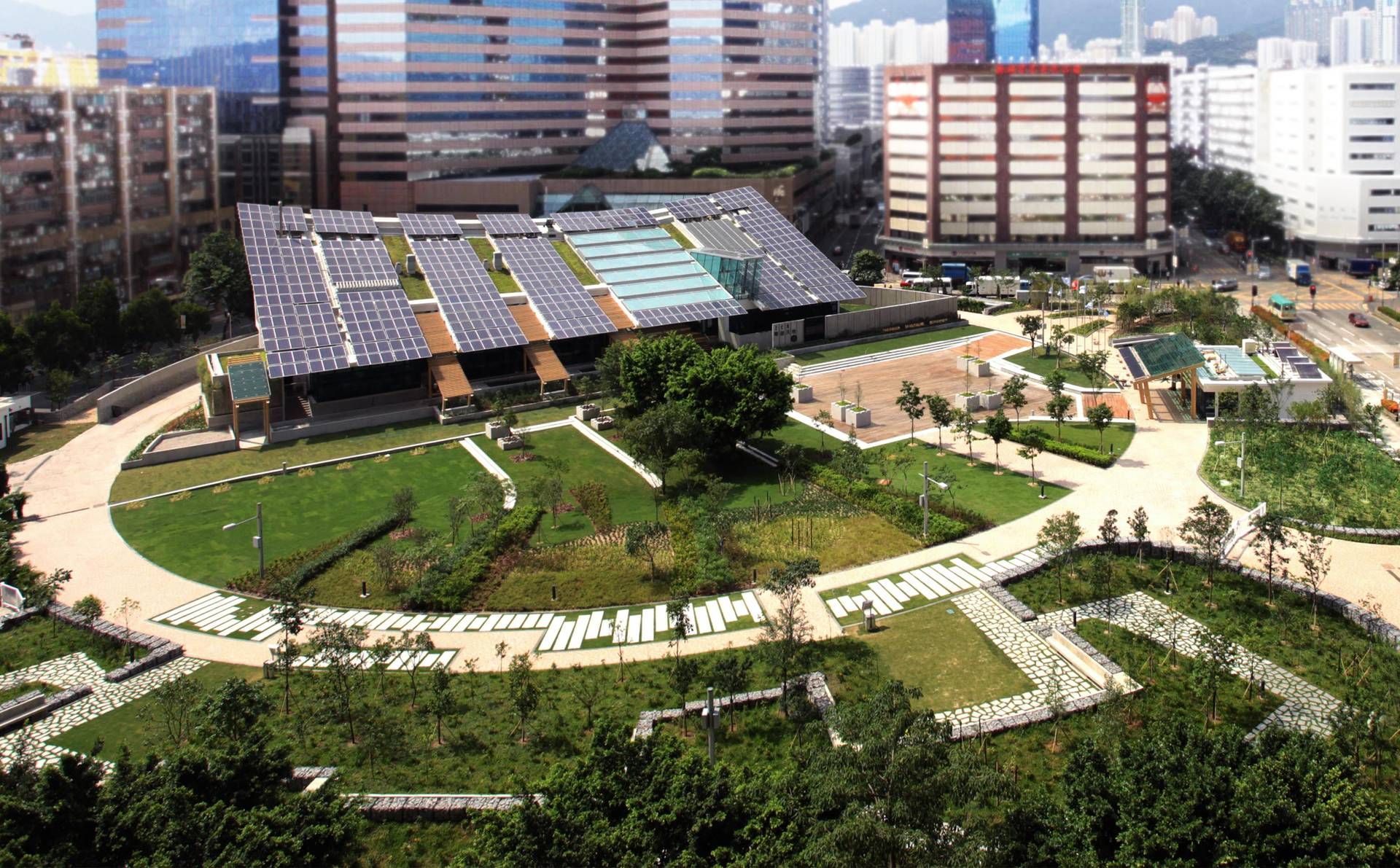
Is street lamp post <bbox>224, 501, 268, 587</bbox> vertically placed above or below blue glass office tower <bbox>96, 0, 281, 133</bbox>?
below

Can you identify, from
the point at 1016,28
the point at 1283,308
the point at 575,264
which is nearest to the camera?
the point at 575,264

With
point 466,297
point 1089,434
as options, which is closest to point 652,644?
point 1089,434

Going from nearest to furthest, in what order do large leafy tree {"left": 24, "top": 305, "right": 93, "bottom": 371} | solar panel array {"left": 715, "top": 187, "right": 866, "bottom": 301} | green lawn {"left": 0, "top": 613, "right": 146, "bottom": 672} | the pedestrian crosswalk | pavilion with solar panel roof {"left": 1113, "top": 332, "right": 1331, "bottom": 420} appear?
1. green lawn {"left": 0, "top": 613, "right": 146, "bottom": 672}
2. the pedestrian crosswalk
3. pavilion with solar panel roof {"left": 1113, "top": 332, "right": 1331, "bottom": 420}
4. large leafy tree {"left": 24, "top": 305, "right": 93, "bottom": 371}
5. solar panel array {"left": 715, "top": 187, "right": 866, "bottom": 301}

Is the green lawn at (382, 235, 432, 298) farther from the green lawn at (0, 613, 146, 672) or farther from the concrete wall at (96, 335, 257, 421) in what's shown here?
the green lawn at (0, 613, 146, 672)

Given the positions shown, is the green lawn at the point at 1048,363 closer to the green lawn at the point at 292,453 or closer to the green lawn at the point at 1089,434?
the green lawn at the point at 1089,434

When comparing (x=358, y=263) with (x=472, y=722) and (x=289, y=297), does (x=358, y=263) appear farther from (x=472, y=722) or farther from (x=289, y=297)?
(x=472, y=722)

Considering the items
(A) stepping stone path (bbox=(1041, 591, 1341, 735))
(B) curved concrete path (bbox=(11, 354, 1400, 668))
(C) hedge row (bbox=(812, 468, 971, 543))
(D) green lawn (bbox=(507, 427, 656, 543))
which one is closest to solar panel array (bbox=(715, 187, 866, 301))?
(B) curved concrete path (bbox=(11, 354, 1400, 668))

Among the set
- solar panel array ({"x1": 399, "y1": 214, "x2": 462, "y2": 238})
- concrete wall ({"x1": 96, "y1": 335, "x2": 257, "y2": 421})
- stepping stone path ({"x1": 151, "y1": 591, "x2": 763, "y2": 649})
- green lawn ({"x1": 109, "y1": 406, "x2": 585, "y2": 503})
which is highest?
solar panel array ({"x1": 399, "y1": 214, "x2": 462, "y2": 238})
